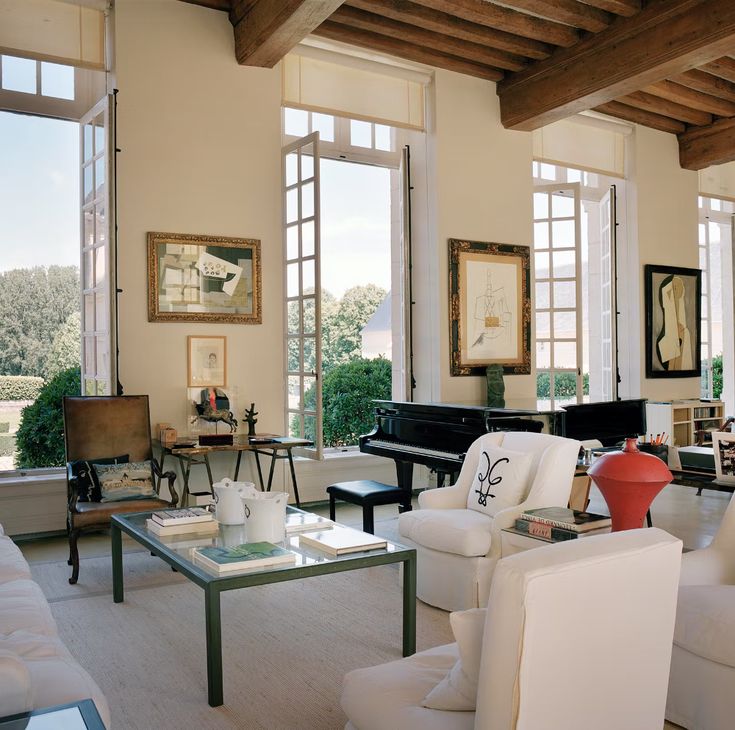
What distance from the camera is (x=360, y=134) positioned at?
7.16 metres

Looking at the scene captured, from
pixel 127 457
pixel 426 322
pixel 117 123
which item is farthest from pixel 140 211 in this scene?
pixel 426 322

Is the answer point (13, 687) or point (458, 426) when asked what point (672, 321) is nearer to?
point (458, 426)

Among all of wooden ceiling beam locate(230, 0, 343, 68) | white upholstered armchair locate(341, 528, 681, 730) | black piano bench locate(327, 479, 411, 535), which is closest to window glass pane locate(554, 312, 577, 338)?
black piano bench locate(327, 479, 411, 535)

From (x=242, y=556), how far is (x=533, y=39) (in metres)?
5.34

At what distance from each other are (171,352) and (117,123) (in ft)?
5.73

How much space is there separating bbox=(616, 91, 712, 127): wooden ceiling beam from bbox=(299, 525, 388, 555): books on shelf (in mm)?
6193

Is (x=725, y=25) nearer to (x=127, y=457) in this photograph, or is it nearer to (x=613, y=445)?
(x=613, y=445)

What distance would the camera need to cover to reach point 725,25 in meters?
5.35

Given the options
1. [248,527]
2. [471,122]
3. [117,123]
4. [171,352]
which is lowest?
[248,527]

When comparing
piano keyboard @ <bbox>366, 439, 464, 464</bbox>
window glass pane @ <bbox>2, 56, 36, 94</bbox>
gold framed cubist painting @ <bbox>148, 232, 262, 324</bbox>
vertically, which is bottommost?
piano keyboard @ <bbox>366, 439, 464, 464</bbox>

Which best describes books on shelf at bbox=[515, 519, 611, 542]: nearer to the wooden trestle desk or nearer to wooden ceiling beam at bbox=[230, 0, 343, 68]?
the wooden trestle desk

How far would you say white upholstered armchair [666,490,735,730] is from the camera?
255 cm

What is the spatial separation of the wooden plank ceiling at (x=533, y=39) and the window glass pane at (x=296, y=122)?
75 centimetres

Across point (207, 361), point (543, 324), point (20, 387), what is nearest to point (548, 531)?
point (207, 361)
